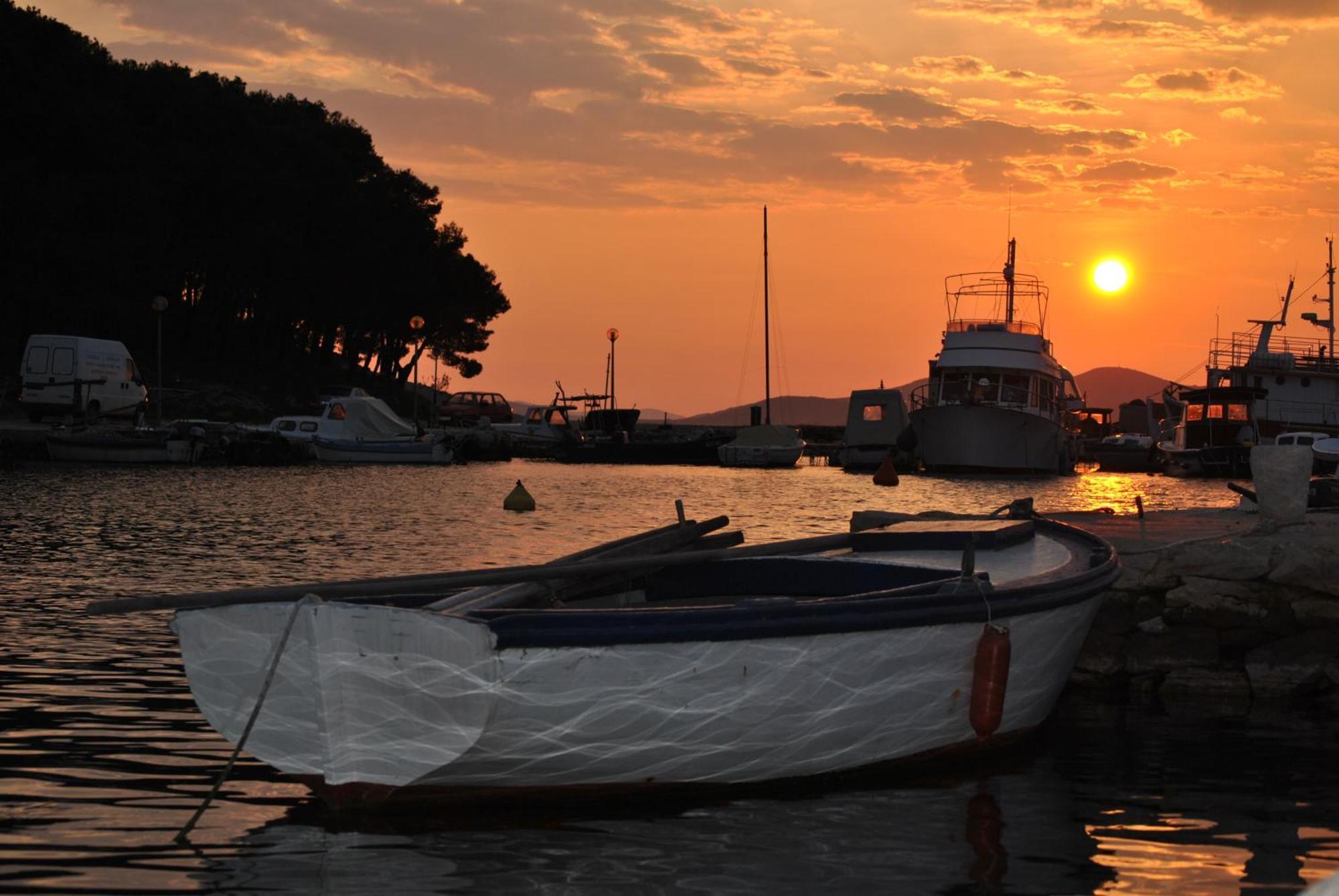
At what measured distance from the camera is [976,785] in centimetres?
896

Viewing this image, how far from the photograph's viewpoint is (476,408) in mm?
90688

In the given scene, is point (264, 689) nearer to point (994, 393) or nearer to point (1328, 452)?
point (1328, 452)

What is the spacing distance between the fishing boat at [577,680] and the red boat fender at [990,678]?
12 millimetres

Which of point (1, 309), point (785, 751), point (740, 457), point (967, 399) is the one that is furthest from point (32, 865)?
point (740, 457)

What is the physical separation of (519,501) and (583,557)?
25.9 m

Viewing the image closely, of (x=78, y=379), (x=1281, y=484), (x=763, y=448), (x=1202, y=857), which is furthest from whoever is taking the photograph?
(x=763, y=448)

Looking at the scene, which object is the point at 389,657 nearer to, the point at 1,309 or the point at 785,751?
the point at 785,751

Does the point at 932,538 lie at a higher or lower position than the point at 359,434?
lower

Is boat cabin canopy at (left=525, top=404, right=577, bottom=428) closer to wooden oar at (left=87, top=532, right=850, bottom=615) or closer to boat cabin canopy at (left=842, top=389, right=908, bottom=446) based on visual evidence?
boat cabin canopy at (left=842, top=389, right=908, bottom=446)

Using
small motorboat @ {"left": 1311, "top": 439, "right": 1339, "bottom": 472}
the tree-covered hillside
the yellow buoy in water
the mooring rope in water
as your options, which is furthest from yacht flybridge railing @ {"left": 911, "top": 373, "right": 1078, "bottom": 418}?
the mooring rope in water

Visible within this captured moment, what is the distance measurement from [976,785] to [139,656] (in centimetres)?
779

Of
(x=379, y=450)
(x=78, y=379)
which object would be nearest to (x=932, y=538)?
(x=78, y=379)

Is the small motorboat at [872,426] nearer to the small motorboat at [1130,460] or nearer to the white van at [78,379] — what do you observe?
the small motorboat at [1130,460]

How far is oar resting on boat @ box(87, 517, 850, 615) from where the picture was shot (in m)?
7.38
